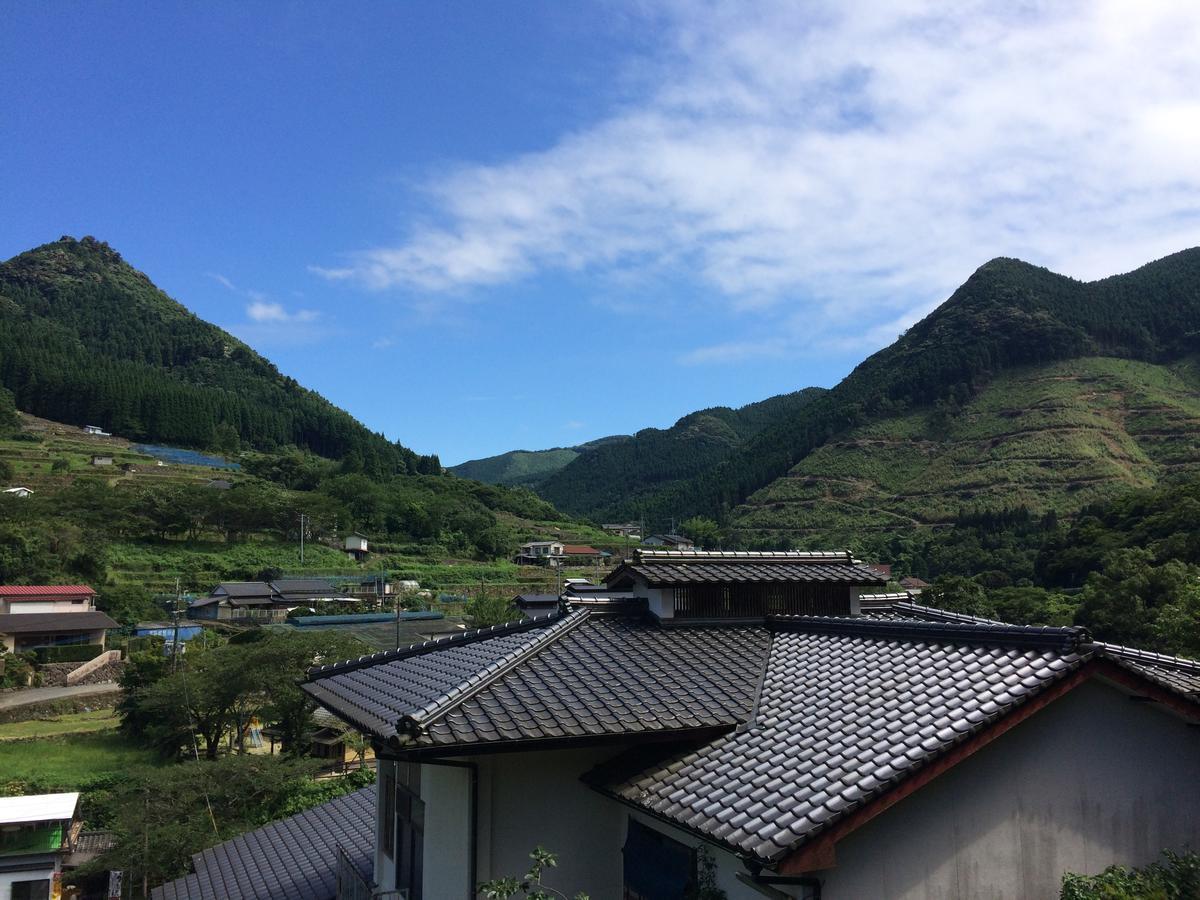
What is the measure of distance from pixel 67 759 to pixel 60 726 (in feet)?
17.2

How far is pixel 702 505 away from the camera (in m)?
120

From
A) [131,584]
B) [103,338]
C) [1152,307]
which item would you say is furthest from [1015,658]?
[103,338]

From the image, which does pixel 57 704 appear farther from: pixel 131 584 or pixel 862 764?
pixel 862 764

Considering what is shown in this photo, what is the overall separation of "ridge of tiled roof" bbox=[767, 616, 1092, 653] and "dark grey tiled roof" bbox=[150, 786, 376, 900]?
5700 mm

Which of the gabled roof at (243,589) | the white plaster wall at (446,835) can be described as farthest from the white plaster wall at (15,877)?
the gabled roof at (243,589)

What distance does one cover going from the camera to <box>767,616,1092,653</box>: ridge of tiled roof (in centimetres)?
532

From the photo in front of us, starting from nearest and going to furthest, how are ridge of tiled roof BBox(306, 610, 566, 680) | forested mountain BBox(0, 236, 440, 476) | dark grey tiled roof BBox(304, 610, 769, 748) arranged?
1. dark grey tiled roof BBox(304, 610, 769, 748)
2. ridge of tiled roof BBox(306, 610, 566, 680)
3. forested mountain BBox(0, 236, 440, 476)

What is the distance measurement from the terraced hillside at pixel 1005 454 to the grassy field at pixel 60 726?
224 ft

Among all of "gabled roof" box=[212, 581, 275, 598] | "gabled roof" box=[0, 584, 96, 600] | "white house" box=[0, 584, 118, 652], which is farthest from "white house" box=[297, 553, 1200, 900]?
"gabled roof" box=[212, 581, 275, 598]

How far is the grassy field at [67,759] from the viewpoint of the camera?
27094 millimetres

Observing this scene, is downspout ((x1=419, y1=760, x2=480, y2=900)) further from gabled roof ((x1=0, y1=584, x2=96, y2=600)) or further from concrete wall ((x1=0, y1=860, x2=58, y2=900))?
gabled roof ((x1=0, y1=584, x2=96, y2=600))

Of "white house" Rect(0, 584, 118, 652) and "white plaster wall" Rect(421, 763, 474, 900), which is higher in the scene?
"white plaster wall" Rect(421, 763, 474, 900)

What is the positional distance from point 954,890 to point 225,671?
31.1m

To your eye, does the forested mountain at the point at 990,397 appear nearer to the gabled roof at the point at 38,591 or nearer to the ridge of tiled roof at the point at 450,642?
the gabled roof at the point at 38,591
